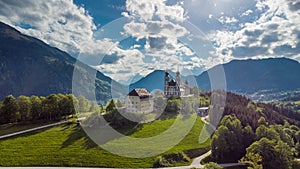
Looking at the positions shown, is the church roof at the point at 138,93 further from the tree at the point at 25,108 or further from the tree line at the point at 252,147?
the tree at the point at 25,108

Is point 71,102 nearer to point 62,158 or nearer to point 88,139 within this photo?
point 88,139

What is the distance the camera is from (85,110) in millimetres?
70312

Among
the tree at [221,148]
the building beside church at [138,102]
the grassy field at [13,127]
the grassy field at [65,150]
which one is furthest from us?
the building beside church at [138,102]

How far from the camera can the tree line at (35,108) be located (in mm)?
53000

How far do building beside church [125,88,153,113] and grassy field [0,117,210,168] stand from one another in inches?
358

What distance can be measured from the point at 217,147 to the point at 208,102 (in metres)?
41.6

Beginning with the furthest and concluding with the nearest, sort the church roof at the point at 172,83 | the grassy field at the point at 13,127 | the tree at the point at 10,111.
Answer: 1. the church roof at the point at 172,83
2. the tree at the point at 10,111
3. the grassy field at the point at 13,127

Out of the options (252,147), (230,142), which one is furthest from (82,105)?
(252,147)

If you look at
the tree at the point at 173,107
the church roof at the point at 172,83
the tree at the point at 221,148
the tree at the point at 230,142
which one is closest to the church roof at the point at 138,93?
the tree at the point at 173,107

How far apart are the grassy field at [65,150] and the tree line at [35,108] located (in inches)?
381

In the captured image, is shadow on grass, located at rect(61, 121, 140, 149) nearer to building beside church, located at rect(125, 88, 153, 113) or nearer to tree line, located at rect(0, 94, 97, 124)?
building beside church, located at rect(125, 88, 153, 113)

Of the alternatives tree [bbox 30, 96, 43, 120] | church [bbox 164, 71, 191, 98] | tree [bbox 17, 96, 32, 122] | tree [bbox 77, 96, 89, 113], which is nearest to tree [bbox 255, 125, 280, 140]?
church [bbox 164, 71, 191, 98]

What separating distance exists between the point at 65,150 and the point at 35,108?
22934 mm

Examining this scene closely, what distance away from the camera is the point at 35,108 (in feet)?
184
